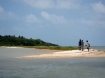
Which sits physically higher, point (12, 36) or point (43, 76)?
point (12, 36)

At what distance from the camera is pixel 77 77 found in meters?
14.2

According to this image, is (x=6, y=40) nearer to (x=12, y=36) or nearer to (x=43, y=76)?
(x=12, y=36)

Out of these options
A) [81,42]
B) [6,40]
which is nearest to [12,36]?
[6,40]

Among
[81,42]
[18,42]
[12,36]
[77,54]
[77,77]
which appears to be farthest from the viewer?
[12,36]

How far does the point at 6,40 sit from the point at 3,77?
9339cm

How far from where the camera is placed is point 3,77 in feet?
47.4

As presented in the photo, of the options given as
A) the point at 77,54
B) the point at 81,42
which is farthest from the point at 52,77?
the point at 81,42

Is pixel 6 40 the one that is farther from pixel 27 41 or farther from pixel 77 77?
pixel 77 77

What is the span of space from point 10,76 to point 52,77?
250cm

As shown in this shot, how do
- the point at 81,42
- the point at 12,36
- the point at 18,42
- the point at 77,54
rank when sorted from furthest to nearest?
the point at 12,36
the point at 18,42
the point at 81,42
the point at 77,54

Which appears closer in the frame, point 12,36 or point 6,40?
point 6,40

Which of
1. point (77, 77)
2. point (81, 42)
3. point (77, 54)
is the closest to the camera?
point (77, 77)

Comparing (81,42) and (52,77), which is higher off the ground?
(81,42)

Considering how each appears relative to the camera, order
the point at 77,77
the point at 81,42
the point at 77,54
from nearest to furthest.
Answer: the point at 77,77 < the point at 77,54 < the point at 81,42
